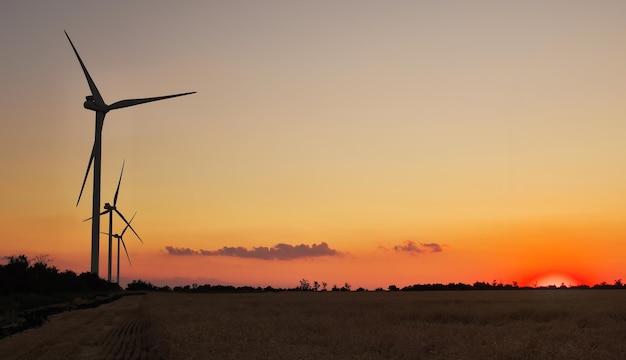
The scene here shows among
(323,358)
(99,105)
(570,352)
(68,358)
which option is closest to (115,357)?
(68,358)

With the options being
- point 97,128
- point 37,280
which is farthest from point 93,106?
point 37,280

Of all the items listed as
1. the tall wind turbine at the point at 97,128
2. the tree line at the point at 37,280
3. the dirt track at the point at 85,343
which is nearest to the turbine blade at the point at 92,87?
the tall wind turbine at the point at 97,128

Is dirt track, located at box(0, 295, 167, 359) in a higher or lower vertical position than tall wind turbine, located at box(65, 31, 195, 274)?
lower

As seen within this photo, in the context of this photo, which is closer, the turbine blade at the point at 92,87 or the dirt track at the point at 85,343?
the dirt track at the point at 85,343

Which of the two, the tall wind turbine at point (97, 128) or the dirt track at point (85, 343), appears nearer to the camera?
the dirt track at point (85, 343)

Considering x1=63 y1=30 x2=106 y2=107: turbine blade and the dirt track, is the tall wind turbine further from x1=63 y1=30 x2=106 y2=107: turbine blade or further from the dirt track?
the dirt track

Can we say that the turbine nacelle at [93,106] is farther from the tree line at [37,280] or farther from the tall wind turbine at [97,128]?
the tree line at [37,280]

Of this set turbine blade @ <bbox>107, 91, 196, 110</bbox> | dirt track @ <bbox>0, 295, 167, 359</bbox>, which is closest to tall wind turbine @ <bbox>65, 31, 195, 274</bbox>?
turbine blade @ <bbox>107, 91, 196, 110</bbox>

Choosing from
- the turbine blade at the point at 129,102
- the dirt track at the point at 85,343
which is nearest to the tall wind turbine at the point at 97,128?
the turbine blade at the point at 129,102

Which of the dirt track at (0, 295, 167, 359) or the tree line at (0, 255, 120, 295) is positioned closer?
the dirt track at (0, 295, 167, 359)

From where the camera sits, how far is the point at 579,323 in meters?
40.3

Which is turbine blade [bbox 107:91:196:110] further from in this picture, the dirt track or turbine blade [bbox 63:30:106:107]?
the dirt track

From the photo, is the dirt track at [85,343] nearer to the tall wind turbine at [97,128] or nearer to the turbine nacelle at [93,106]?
the tall wind turbine at [97,128]

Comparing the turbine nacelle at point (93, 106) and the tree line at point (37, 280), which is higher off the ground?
the turbine nacelle at point (93, 106)
